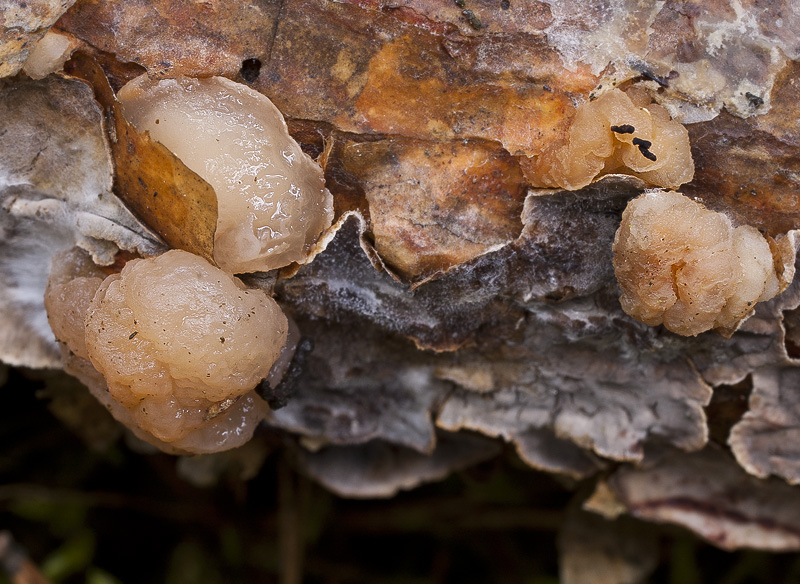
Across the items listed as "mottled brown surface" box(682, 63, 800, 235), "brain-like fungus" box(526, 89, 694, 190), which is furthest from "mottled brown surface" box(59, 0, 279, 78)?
"mottled brown surface" box(682, 63, 800, 235)

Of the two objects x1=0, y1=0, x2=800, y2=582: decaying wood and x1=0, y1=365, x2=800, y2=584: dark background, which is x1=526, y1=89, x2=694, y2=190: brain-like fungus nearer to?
x1=0, y1=0, x2=800, y2=582: decaying wood

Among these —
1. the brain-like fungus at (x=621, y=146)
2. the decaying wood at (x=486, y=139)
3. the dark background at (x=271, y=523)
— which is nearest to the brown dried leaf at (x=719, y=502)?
the decaying wood at (x=486, y=139)

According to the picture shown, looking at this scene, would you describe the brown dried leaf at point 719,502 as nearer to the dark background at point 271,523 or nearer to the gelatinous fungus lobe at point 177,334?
the dark background at point 271,523

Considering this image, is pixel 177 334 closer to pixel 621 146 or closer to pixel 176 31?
pixel 176 31

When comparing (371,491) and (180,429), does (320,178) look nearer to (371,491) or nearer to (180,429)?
(180,429)

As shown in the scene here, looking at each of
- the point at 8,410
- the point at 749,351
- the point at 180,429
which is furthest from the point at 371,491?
the point at 8,410

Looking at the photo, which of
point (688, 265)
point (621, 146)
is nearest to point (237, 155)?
point (621, 146)
